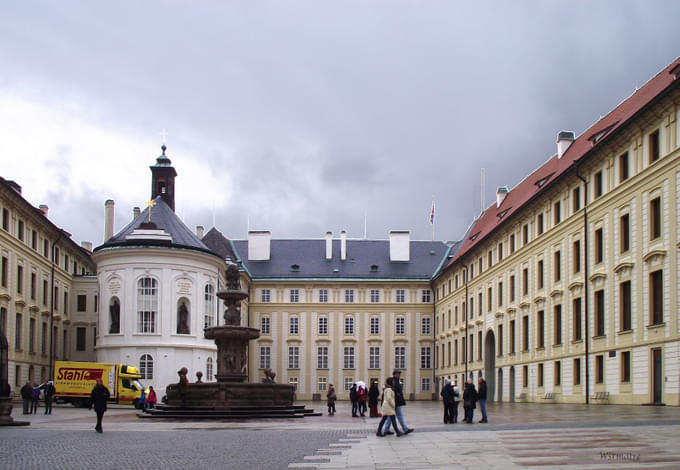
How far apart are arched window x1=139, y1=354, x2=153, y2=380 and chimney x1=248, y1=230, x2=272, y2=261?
96.2ft

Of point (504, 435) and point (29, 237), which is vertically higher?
point (29, 237)

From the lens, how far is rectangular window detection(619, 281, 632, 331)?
36844mm

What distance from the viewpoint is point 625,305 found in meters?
37.2

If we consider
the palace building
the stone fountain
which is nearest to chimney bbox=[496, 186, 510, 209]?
the palace building

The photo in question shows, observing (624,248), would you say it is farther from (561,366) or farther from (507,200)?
(507,200)

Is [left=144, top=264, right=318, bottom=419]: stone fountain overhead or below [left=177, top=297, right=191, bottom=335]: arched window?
below

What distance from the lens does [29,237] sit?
57250 millimetres

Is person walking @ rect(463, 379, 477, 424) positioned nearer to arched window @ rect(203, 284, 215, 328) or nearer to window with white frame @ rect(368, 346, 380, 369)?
arched window @ rect(203, 284, 215, 328)

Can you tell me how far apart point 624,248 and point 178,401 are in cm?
1952

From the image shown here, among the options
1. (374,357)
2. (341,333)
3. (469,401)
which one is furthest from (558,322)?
(341,333)

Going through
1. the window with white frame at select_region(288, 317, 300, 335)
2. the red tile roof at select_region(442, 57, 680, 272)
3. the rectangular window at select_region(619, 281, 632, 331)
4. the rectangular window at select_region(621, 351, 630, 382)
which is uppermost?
the red tile roof at select_region(442, 57, 680, 272)

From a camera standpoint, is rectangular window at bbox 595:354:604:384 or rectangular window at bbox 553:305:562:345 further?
rectangular window at bbox 553:305:562:345

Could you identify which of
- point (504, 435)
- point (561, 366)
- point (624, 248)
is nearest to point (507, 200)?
point (561, 366)

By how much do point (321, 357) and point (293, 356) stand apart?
2.69 m
